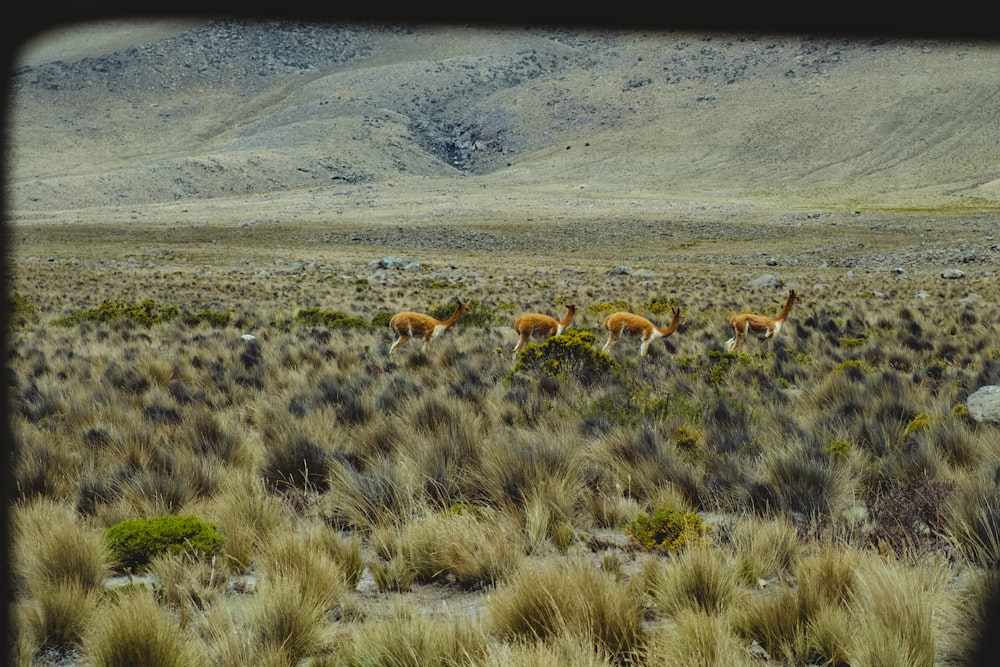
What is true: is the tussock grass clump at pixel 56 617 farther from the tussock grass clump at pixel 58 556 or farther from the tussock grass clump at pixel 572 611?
the tussock grass clump at pixel 572 611

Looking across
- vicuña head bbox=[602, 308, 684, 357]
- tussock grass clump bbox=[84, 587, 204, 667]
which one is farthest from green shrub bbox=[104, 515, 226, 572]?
vicuña head bbox=[602, 308, 684, 357]

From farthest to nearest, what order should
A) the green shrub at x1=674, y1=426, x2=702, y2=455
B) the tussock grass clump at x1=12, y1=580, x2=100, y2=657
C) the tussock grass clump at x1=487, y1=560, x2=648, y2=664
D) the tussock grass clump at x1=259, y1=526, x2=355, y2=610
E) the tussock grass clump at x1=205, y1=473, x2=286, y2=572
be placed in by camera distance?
the green shrub at x1=674, y1=426, x2=702, y2=455, the tussock grass clump at x1=205, y1=473, x2=286, y2=572, the tussock grass clump at x1=259, y1=526, x2=355, y2=610, the tussock grass clump at x1=12, y1=580, x2=100, y2=657, the tussock grass clump at x1=487, y1=560, x2=648, y2=664

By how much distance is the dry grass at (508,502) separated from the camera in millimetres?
3117

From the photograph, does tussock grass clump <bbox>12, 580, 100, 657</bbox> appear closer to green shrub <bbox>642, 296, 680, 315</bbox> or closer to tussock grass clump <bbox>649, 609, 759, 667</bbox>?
tussock grass clump <bbox>649, 609, 759, 667</bbox>

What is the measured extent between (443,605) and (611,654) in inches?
42.5

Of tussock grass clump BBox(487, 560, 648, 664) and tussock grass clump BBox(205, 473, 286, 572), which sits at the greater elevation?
tussock grass clump BBox(487, 560, 648, 664)

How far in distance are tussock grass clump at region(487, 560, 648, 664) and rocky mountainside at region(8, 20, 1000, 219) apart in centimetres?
8663

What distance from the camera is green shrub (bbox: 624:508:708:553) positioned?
421cm

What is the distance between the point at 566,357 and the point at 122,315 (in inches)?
477

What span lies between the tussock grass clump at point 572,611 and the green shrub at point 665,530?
88 centimetres

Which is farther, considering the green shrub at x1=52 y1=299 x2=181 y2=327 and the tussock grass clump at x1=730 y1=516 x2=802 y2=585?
the green shrub at x1=52 y1=299 x2=181 y2=327

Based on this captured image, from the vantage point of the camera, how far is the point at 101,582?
3812 millimetres

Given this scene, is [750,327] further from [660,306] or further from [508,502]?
[508,502]

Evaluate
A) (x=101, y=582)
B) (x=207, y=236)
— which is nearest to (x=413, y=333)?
(x=101, y=582)
